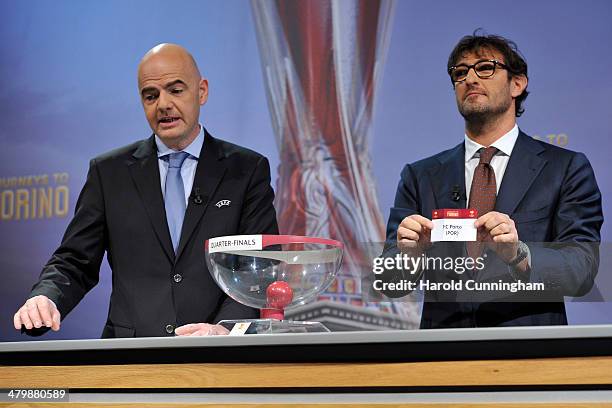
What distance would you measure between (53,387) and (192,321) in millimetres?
932

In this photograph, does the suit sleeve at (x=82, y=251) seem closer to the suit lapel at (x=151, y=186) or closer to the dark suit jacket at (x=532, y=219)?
the suit lapel at (x=151, y=186)

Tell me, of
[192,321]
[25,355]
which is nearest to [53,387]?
[25,355]

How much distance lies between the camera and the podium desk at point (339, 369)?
1312mm

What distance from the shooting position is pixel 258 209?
8.71 ft

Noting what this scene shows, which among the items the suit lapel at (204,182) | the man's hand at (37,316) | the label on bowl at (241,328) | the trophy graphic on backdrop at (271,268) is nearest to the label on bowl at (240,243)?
the trophy graphic on backdrop at (271,268)

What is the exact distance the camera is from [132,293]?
2639mm

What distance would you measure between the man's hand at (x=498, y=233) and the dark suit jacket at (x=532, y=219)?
1.3 inches

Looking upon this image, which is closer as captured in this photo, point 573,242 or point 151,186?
point 573,242

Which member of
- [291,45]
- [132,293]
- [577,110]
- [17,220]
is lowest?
[132,293]

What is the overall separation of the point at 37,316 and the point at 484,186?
1.36 meters

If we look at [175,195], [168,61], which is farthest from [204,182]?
[168,61]

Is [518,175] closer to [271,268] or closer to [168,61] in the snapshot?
[271,268]

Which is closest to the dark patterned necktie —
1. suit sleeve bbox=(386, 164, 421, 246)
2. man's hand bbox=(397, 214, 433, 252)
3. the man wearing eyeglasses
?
the man wearing eyeglasses

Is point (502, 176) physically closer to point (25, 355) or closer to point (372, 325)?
point (372, 325)
